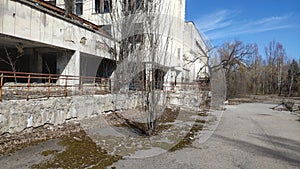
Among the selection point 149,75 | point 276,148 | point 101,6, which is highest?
point 101,6

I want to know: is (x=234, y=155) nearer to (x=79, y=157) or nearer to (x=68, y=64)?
(x=79, y=157)

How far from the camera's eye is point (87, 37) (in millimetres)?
12625

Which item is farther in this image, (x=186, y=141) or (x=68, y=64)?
(x=68, y=64)

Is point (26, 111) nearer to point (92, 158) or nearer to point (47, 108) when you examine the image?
point (47, 108)

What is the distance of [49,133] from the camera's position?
5.87m

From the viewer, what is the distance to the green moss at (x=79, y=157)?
4.04 metres

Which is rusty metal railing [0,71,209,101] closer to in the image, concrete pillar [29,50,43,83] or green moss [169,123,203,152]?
concrete pillar [29,50,43,83]

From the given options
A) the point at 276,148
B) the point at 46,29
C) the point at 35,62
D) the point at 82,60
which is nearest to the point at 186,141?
the point at 276,148

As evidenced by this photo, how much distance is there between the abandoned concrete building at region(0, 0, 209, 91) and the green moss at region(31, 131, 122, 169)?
2715mm

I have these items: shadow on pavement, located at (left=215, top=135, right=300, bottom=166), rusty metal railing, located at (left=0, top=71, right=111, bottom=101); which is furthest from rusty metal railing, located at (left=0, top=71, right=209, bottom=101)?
shadow on pavement, located at (left=215, top=135, right=300, bottom=166)

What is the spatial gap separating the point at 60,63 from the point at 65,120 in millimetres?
6528

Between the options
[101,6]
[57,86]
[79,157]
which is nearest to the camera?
[79,157]

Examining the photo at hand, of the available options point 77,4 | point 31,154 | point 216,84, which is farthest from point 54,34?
point 216,84

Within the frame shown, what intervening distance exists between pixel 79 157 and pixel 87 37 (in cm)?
962
